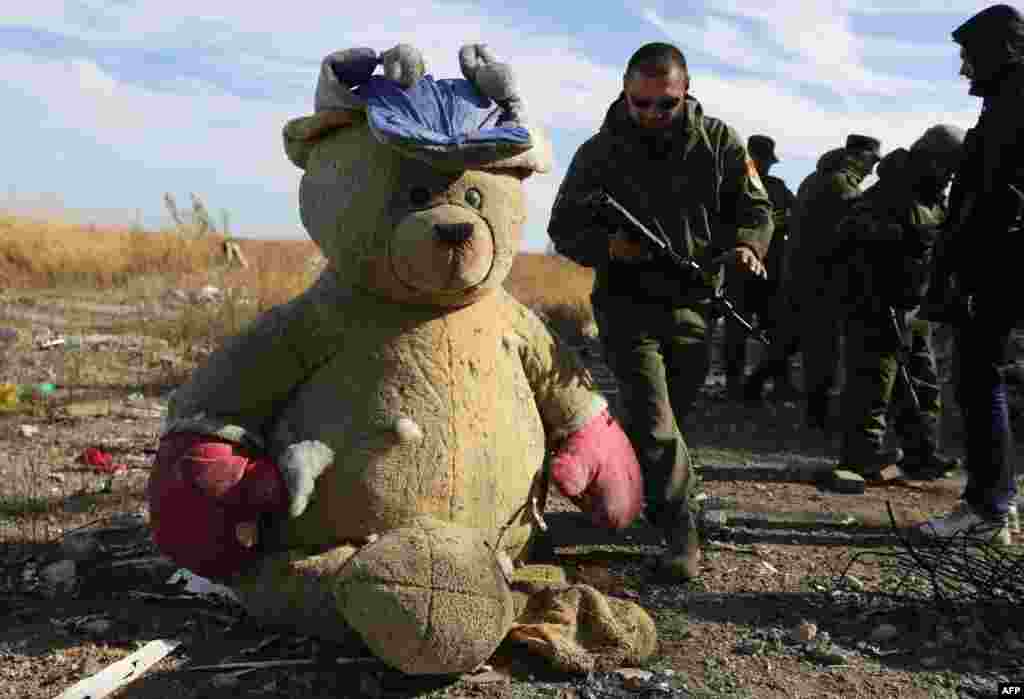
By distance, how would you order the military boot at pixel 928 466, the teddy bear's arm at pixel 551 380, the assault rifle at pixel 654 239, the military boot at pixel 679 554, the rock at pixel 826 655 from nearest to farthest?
the rock at pixel 826 655 < the teddy bear's arm at pixel 551 380 < the military boot at pixel 679 554 < the assault rifle at pixel 654 239 < the military boot at pixel 928 466

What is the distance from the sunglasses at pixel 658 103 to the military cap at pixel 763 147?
4.83m

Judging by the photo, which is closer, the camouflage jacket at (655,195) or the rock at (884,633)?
the rock at (884,633)

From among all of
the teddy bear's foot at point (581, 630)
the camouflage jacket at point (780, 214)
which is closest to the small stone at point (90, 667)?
the teddy bear's foot at point (581, 630)

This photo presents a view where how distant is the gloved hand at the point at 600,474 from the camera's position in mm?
3547

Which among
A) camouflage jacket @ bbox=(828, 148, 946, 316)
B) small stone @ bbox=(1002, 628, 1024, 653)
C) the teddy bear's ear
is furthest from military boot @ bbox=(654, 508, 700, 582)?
camouflage jacket @ bbox=(828, 148, 946, 316)

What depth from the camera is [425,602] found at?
2787 mm

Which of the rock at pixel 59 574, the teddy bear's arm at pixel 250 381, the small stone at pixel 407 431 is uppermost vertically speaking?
the teddy bear's arm at pixel 250 381

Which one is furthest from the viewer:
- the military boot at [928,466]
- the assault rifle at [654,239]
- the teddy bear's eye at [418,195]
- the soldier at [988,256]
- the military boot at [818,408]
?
the military boot at [818,408]

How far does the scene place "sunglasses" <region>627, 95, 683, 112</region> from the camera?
4.07 meters

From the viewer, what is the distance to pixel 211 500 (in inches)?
123

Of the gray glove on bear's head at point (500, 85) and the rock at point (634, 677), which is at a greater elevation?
the gray glove on bear's head at point (500, 85)

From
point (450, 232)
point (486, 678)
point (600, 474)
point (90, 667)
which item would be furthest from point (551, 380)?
point (90, 667)

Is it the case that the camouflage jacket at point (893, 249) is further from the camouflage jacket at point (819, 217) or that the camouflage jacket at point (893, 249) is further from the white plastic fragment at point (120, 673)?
the white plastic fragment at point (120, 673)

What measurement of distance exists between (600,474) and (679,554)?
62 cm
